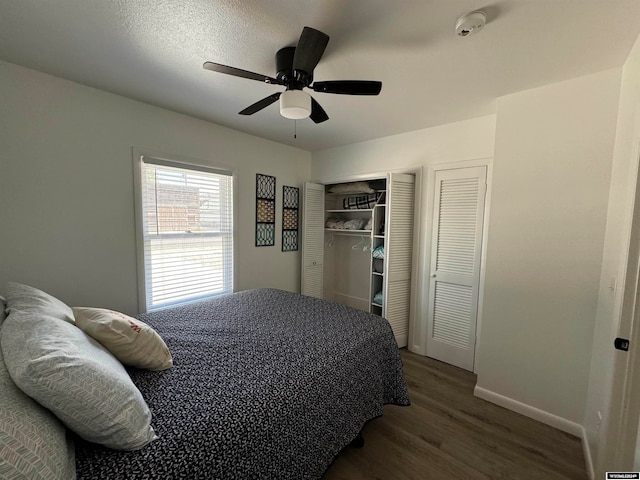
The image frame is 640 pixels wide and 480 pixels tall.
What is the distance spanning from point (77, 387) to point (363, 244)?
3403 mm

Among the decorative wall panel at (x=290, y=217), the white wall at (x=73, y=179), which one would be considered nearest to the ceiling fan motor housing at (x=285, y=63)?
the white wall at (x=73, y=179)

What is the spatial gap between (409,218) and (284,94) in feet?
6.72

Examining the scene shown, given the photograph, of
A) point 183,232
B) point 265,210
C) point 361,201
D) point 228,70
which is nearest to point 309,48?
point 228,70

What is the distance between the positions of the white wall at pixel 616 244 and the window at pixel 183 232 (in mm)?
3146

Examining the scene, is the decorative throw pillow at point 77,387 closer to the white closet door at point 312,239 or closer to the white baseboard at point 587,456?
the white baseboard at point 587,456

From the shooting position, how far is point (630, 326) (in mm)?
1250

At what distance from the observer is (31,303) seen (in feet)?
4.22

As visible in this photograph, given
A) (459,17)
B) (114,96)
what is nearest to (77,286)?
(114,96)

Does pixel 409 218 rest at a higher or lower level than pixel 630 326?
higher

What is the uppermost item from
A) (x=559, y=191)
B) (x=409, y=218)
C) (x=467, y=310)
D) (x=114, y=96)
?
(x=114, y=96)

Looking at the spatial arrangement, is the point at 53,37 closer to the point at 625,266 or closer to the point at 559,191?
the point at 625,266

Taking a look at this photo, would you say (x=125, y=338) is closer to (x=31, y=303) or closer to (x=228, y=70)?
(x=31, y=303)

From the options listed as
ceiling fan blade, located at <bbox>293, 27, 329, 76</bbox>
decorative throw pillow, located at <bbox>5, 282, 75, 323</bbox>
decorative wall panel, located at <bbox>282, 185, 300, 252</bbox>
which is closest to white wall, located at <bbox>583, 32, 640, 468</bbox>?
ceiling fan blade, located at <bbox>293, 27, 329, 76</bbox>

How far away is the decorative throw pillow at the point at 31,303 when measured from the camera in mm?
1233
